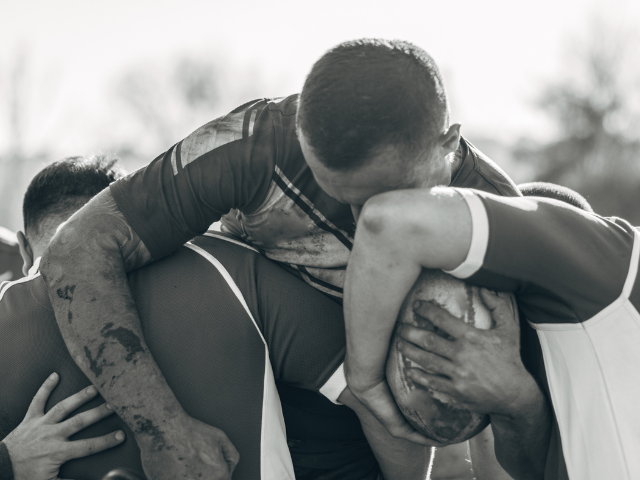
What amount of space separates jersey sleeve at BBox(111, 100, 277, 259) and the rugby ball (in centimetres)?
80

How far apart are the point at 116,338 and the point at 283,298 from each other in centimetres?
67

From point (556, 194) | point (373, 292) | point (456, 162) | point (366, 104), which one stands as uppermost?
point (366, 104)

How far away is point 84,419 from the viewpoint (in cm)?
229

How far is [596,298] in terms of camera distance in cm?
189

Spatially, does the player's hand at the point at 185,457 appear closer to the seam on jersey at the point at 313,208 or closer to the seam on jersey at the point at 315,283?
the seam on jersey at the point at 315,283

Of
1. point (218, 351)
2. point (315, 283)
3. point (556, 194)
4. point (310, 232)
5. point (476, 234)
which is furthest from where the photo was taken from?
point (556, 194)

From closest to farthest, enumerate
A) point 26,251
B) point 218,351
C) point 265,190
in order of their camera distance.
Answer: point 218,351 < point 265,190 < point 26,251

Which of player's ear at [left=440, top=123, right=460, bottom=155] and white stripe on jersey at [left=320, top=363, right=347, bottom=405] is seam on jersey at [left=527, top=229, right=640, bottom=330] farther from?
white stripe on jersey at [left=320, top=363, right=347, bottom=405]

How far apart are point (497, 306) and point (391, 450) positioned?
0.93 metres

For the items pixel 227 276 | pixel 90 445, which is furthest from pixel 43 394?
pixel 227 276

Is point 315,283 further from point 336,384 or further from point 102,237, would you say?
point 102,237

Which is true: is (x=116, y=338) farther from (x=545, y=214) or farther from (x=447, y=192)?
(x=545, y=214)

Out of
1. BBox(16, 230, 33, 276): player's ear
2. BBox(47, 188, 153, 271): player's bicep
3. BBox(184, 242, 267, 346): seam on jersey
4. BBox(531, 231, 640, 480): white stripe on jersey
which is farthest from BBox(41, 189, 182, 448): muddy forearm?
BBox(531, 231, 640, 480): white stripe on jersey

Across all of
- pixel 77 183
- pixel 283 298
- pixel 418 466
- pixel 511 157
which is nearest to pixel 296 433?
pixel 418 466
